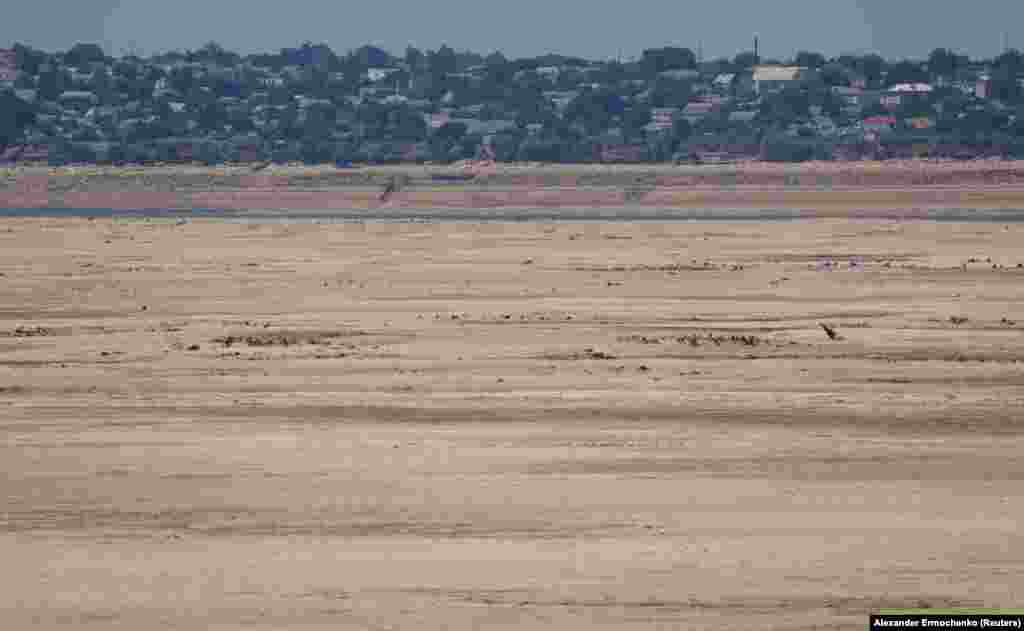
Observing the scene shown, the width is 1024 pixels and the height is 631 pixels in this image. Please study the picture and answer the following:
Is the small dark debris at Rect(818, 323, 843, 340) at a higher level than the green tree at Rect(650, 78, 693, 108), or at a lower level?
lower

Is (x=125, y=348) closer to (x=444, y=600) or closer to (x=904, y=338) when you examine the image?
(x=904, y=338)

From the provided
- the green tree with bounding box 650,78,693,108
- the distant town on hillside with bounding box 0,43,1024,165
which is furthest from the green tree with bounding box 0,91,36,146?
the green tree with bounding box 650,78,693,108

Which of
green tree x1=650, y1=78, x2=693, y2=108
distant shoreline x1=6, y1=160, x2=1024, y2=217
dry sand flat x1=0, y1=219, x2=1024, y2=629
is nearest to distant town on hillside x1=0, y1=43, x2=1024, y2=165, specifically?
green tree x1=650, y1=78, x2=693, y2=108

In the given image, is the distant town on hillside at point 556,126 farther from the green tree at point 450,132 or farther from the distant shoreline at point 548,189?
the distant shoreline at point 548,189

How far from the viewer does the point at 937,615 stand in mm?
13102

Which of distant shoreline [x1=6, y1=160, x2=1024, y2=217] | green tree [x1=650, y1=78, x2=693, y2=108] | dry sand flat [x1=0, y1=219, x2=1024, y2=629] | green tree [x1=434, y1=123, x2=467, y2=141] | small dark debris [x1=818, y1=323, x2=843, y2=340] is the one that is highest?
green tree [x1=650, y1=78, x2=693, y2=108]

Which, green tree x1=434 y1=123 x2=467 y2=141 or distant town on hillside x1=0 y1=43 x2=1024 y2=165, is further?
green tree x1=434 y1=123 x2=467 y2=141

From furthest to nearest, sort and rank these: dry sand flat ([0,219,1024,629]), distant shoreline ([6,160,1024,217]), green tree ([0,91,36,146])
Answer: green tree ([0,91,36,146]) → distant shoreline ([6,160,1024,217]) → dry sand flat ([0,219,1024,629])

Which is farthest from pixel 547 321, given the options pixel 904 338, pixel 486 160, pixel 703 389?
pixel 486 160

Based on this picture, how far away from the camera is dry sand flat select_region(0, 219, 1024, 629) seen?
14.1 metres

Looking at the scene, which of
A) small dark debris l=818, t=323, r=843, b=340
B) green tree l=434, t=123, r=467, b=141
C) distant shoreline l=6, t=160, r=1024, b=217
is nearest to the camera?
small dark debris l=818, t=323, r=843, b=340

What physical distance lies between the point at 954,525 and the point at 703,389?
8536 millimetres

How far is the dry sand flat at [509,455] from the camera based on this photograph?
14.1 m

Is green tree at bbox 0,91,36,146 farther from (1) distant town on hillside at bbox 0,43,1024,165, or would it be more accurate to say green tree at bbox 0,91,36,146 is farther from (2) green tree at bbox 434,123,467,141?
(2) green tree at bbox 434,123,467,141
